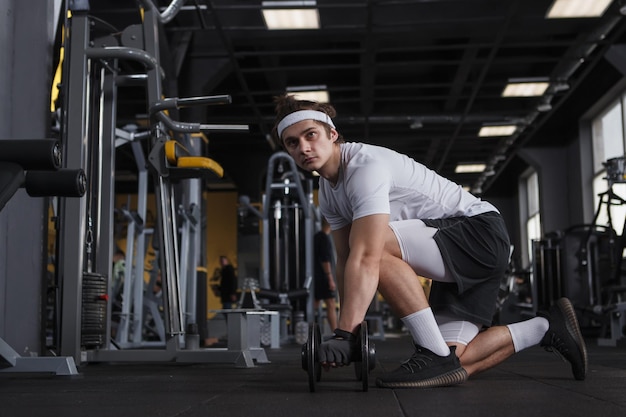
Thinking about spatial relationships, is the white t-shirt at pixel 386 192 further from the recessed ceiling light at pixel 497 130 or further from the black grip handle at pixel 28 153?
the recessed ceiling light at pixel 497 130

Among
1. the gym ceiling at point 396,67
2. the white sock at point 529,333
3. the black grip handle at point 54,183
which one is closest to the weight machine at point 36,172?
the black grip handle at point 54,183

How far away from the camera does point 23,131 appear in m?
3.52

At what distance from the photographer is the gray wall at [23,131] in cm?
343

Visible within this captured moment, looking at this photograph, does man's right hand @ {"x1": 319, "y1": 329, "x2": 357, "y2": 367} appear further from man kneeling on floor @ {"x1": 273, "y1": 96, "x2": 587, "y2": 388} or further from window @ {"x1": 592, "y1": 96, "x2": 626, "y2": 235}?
window @ {"x1": 592, "y1": 96, "x2": 626, "y2": 235}

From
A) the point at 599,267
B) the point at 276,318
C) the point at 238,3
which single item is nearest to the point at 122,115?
the point at 238,3

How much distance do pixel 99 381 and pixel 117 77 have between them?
1812 millimetres

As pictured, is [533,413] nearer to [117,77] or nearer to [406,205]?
[406,205]

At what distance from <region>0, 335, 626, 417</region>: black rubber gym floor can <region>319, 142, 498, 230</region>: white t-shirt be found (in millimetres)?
522

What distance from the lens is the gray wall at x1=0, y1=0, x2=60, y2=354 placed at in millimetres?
3426

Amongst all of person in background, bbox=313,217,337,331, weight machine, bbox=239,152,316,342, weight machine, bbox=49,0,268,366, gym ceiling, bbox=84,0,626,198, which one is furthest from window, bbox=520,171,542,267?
weight machine, bbox=49,0,268,366

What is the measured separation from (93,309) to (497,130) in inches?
417

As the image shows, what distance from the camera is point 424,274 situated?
7.86ft

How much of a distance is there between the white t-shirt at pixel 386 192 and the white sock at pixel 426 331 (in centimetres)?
31

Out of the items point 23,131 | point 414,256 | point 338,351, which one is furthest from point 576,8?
point 338,351
